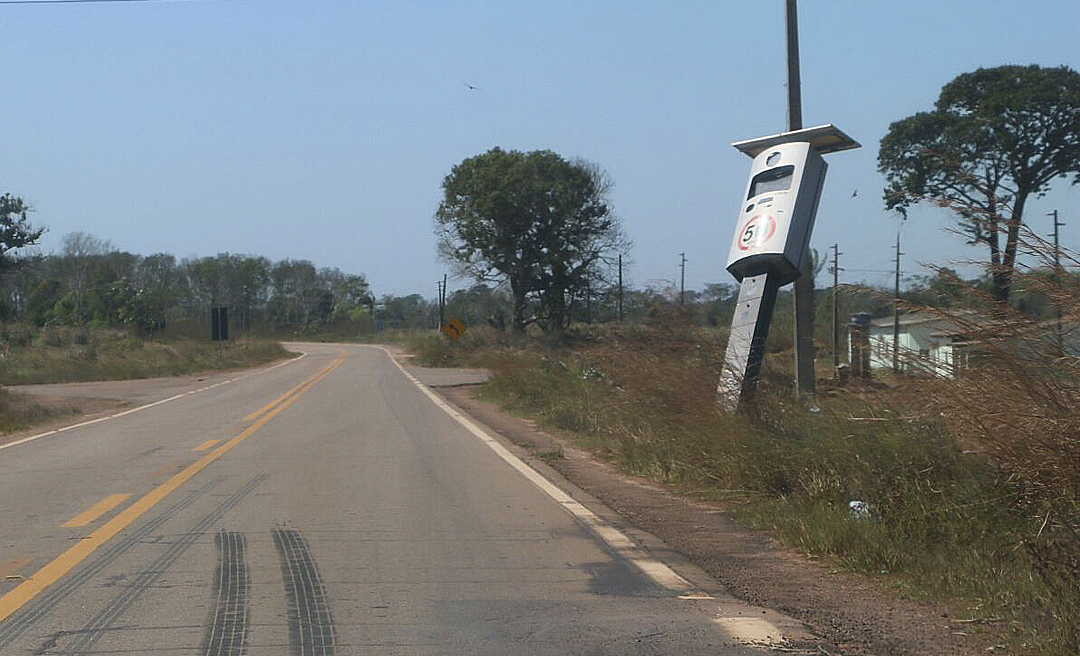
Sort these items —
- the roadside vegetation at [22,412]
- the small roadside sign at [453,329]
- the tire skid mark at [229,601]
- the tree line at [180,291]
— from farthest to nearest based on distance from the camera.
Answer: the tree line at [180,291] < the small roadside sign at [453,329] < the roadside vegetation at [22,412] < the tire skid mark at [229,601]

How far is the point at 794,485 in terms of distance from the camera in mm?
9297

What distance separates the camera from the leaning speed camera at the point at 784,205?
13102mm

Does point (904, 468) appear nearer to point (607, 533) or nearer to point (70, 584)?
point (607, 533)

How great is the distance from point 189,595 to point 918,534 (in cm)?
487

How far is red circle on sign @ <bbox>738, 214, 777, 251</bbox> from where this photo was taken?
43.4 feet

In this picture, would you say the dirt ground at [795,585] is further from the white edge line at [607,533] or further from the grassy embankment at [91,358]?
the grassy embankment at [91,358]

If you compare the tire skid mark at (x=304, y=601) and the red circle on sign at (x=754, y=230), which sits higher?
the red circle on sign at (x=754, y=230)

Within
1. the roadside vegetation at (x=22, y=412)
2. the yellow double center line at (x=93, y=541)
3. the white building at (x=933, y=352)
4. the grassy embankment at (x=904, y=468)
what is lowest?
the roadside vegetation at (x=22, y=412)

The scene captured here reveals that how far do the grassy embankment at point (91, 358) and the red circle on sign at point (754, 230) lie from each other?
16.1 meters

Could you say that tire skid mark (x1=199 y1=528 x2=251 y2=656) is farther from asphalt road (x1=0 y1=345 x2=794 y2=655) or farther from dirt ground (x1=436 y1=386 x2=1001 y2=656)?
dirt ground (x1=436 y1=386 x2=1001 y2=656)

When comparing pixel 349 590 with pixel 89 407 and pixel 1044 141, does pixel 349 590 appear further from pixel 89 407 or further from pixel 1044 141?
pixel 1044 141

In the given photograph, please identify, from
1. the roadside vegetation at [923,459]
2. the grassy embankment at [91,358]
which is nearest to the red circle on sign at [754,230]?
the roadside vegetation at [923,459]

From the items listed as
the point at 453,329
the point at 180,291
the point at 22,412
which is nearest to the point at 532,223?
the point at 453,329

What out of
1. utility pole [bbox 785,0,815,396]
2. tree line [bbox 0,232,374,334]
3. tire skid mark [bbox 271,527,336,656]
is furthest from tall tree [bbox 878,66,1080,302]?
tree line [bbox 0,232,374,334]
